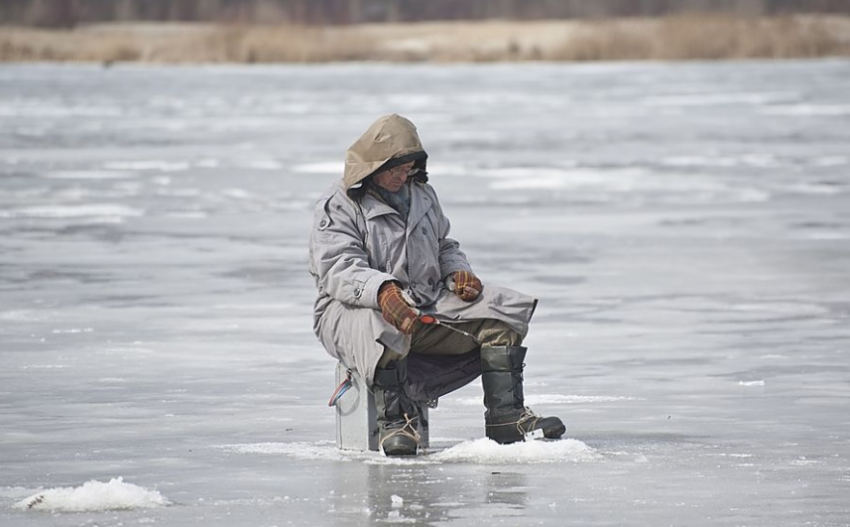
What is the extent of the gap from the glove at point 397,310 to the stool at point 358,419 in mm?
409

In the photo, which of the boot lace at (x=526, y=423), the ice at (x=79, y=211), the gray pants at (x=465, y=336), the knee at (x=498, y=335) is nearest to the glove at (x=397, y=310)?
the gray pants at (x=465, y=336)

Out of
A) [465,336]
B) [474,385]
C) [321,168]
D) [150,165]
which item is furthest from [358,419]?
[150,165]

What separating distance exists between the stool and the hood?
669 mm

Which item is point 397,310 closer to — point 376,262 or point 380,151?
point 376,262

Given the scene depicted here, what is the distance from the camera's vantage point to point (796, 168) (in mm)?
22703

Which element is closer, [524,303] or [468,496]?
[468,496]

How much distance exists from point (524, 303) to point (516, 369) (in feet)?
0.72

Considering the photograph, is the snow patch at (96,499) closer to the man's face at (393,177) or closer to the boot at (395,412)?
the boot at (395,412)

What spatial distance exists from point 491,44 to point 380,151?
4444 inches

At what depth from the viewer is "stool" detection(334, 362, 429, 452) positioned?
686cm

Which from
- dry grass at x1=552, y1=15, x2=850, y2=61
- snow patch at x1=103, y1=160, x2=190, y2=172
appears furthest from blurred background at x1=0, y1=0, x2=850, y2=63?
snow patch at x1=103, y1=160, x2=190, y2=172

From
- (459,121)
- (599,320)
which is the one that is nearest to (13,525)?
(599,320)

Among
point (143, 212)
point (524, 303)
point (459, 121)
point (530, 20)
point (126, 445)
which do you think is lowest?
point (530, 20)

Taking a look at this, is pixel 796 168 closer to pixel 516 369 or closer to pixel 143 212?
pixel 143 212
